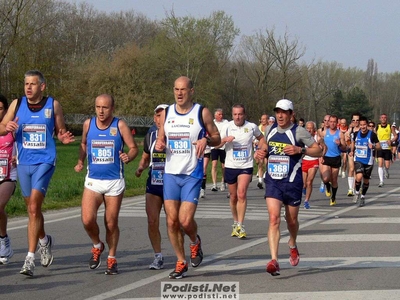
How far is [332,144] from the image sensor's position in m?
18.3

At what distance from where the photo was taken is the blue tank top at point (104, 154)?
8.45 metres

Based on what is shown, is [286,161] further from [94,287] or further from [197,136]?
[94,287]

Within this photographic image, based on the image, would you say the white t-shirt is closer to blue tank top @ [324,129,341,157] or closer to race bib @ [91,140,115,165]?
race bib @ [91,140,115,165]

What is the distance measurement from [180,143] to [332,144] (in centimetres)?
1071

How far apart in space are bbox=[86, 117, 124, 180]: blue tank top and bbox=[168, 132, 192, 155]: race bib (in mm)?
670

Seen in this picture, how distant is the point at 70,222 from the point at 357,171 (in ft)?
23.9

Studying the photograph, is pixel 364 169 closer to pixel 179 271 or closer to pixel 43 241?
pixel 179 271

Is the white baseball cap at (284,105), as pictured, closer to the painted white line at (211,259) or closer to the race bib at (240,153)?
the painted white line at (211,259)

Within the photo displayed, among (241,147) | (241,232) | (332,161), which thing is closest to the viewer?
(241,232)

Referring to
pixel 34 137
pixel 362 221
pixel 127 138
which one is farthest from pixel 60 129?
pixel 362 221

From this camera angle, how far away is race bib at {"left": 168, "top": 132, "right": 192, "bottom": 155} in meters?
8.15

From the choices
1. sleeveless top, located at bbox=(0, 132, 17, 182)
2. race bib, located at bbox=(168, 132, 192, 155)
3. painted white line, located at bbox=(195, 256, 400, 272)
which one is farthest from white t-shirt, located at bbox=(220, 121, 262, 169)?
race bib, located at bbox=(168, 132, 192, 155)

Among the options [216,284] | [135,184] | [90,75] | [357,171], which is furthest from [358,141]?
[90,75]

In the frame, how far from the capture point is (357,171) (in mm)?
17625
